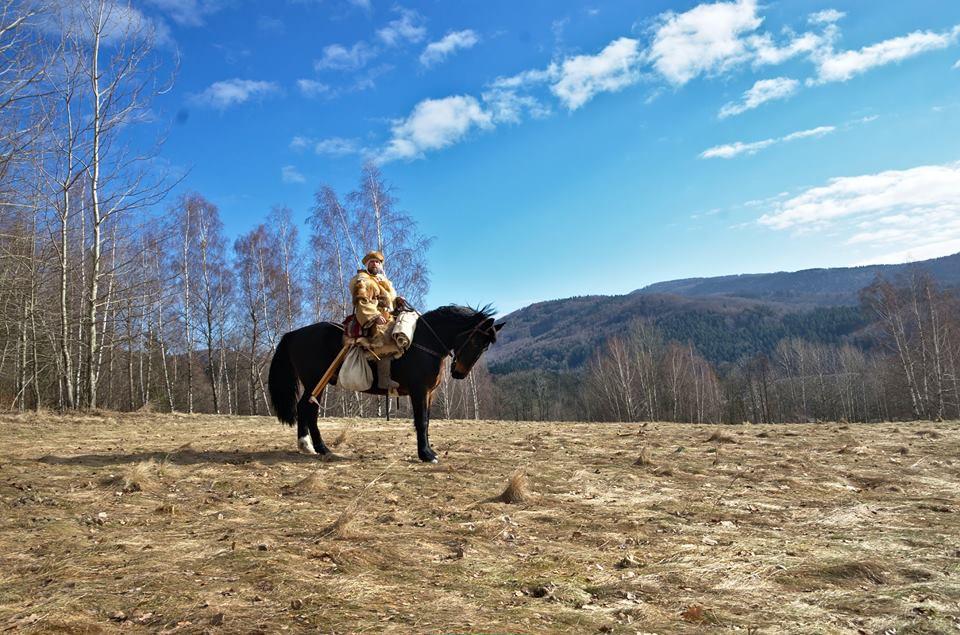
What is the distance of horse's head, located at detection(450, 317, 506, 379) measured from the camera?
8141 mm

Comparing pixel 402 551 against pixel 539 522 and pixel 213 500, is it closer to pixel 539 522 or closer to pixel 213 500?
pixel 539 522

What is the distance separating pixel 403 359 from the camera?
7.95m

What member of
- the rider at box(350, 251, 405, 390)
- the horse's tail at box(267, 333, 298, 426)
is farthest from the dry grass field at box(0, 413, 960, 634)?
the rider at box(350, 251, 405, 390)

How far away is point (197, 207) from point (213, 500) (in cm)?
2911

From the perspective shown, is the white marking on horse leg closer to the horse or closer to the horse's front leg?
the horse

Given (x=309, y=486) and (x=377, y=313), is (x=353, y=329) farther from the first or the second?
(x=309, y=486)

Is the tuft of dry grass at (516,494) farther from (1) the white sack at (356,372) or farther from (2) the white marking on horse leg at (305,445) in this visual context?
(2) the white marking on horse leg at (305,445)

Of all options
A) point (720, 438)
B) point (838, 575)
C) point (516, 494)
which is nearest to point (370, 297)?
point (516, 494)

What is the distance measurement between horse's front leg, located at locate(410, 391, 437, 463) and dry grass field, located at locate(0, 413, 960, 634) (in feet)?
0.66

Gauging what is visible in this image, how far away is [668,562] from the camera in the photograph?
382 cm

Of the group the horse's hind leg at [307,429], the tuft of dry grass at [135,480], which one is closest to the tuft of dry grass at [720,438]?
the horse's hind leg at [307,429]

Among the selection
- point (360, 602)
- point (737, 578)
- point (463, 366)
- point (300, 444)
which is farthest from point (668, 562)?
point (300, 444)

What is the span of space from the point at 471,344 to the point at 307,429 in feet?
9.40

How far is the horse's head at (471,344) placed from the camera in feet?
26.7
